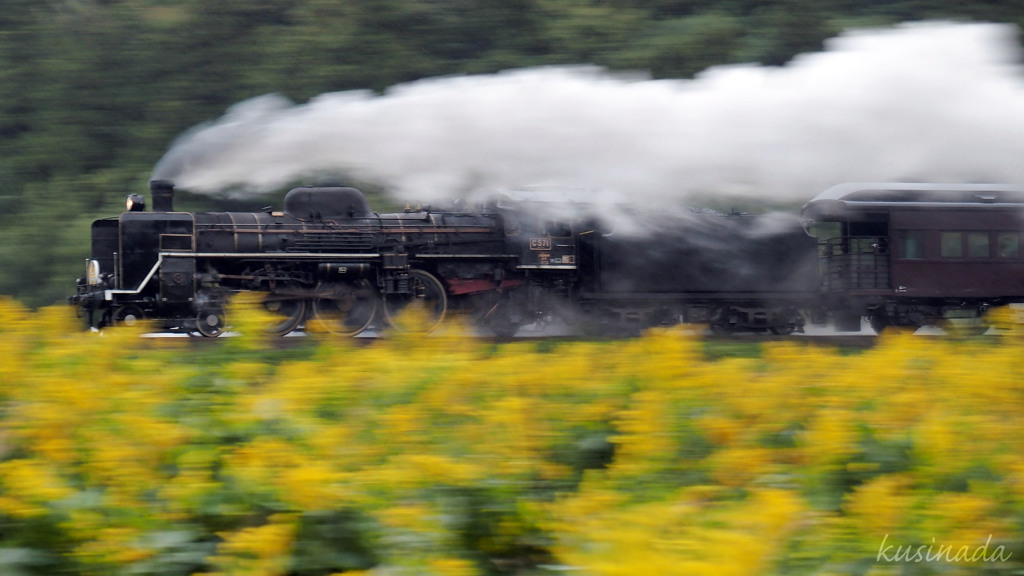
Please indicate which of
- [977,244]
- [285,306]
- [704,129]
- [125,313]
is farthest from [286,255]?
[977,244]

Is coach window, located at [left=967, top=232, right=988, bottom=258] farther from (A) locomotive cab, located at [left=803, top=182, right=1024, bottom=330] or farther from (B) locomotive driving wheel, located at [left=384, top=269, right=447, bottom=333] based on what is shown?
(B) locomotive driving wheel, located at [left=384, top=269, right=447, bottom=333]

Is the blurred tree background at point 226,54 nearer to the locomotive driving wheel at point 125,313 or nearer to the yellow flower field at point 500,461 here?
the locomotive driving wheel at point 125,313

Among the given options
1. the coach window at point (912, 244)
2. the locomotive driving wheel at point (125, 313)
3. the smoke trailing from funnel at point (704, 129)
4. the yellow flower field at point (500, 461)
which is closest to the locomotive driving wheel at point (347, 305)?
the smoke trailing from funnel at point (704, 129)

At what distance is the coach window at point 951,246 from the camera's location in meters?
15.8

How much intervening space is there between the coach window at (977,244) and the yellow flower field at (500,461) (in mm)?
10680

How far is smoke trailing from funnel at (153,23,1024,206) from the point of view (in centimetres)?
1008

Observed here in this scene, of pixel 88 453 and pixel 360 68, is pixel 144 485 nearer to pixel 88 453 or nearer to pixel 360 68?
pixel 88 453

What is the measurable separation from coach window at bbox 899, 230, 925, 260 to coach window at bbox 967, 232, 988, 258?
810 millimetres

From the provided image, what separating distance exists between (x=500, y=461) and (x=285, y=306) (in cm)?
1056

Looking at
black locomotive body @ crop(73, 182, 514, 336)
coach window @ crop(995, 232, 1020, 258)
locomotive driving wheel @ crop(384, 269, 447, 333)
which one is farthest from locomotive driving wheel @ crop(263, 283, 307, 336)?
coach window @ crop(995, 232, 1020, 258)

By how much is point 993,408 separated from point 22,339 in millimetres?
6018

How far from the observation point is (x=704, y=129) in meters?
11.3

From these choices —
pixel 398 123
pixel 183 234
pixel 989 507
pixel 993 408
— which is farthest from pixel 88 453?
pixel 183 234

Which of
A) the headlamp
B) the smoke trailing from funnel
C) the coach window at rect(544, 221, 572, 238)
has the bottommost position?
the coach window at rect(544, 221, 572, 238)
